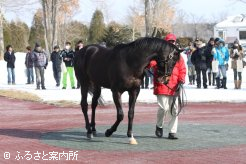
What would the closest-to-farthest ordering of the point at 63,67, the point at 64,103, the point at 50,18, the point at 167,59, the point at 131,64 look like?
the point at 167,59 → the point at 131,64 → the point at 64,103 → the point at 63,67 → the point at 50,18

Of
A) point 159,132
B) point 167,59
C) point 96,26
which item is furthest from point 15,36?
point 167,59

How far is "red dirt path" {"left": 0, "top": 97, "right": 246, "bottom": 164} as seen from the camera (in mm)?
7219

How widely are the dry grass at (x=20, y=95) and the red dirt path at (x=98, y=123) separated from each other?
446 millimetres

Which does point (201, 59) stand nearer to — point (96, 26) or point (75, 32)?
point (96, 26)

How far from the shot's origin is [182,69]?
28.8 ft

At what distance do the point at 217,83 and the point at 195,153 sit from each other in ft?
41.3

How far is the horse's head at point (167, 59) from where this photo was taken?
813cm

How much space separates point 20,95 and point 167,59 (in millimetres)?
10945

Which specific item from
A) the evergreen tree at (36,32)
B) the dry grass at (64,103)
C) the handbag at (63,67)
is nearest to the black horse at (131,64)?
the dry grass at (64,103)

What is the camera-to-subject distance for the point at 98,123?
11.3 meters

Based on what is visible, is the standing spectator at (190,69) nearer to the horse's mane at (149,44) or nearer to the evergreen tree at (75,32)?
the horse's mane at (149,44)

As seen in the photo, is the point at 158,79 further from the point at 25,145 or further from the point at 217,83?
the point at 217,83

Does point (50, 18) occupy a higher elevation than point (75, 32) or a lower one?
higher

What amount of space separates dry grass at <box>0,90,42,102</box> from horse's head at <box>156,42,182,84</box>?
901cm
